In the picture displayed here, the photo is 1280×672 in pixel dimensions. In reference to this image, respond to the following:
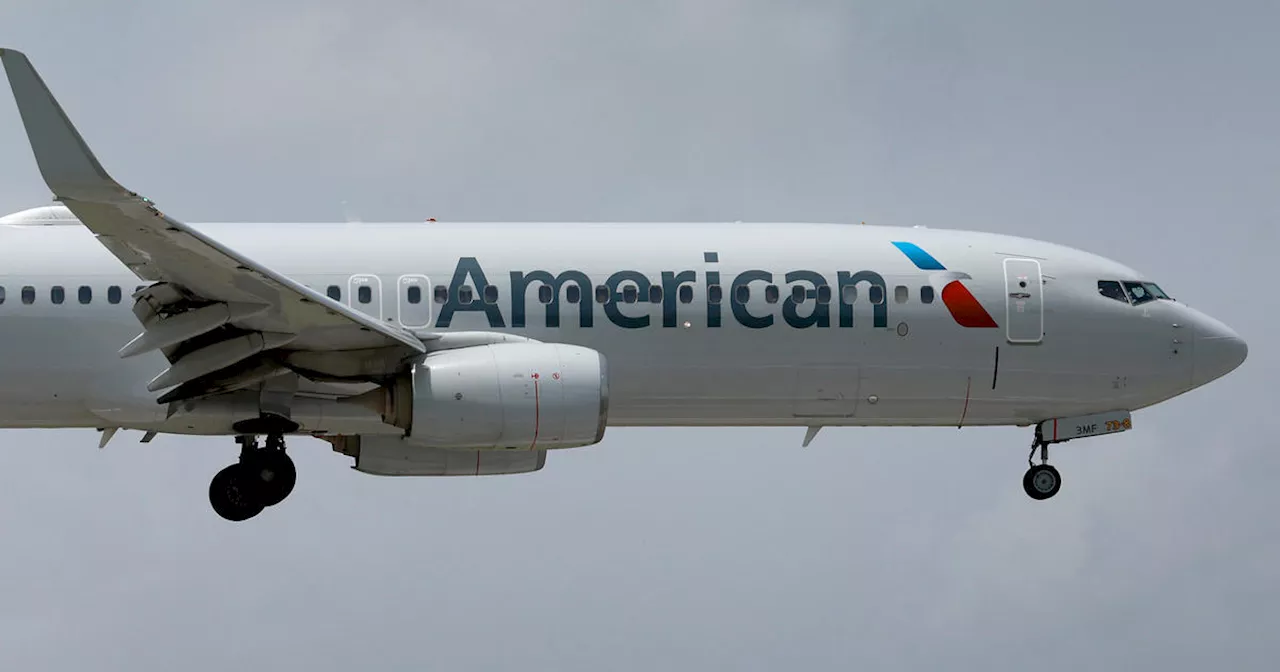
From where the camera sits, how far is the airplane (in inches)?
1117

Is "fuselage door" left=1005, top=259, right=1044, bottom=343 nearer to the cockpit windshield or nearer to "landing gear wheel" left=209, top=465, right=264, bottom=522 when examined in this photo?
the cockpit windshield

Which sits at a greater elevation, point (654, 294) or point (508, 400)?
point (654, 294)

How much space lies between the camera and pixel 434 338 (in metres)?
29.0

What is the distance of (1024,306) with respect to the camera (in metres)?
31.2

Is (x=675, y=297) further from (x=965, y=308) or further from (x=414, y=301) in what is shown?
(x=965, y=308)

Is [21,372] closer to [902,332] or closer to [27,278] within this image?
[27,278]

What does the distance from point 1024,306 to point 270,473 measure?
1150 cm

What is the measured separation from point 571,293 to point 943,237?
19.6ft

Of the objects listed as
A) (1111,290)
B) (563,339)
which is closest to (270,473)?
(563,339)

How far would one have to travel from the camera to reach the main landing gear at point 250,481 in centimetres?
3103

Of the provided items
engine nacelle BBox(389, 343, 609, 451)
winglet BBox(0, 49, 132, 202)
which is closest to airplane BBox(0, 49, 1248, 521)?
engine nacelle BBox(389, 343, 609, 451)

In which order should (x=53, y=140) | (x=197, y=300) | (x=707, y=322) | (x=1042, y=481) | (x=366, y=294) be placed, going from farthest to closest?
(x=1042, y=481) < (x=707, y=322) < (x=366, y=294) < (x=197, y=300) < (x=53, y=140)

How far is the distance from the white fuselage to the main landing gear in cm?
110

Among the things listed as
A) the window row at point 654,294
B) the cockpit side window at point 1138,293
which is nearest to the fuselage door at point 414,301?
the window row at point 654,294
